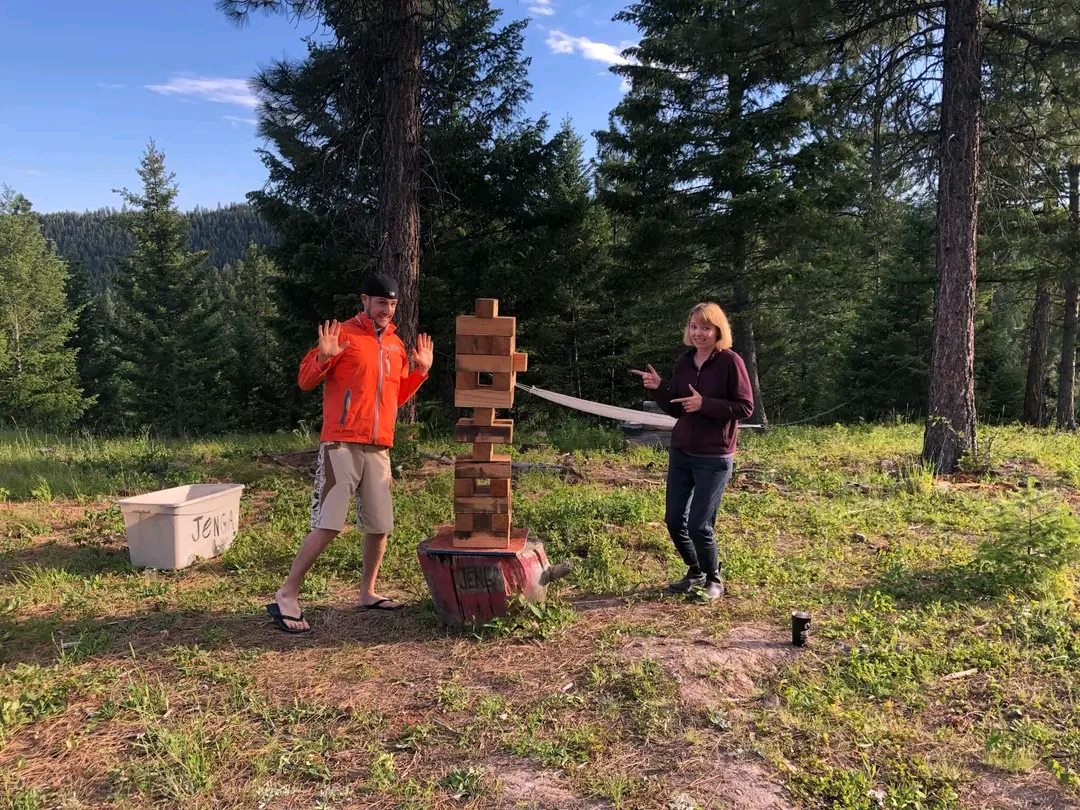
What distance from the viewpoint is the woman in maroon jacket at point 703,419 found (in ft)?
11.6

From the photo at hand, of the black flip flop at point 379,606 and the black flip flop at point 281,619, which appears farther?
the black flip flop at point 379,606

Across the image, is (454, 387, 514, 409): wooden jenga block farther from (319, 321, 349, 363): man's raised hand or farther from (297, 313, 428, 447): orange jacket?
(319, 321, 349, 363): man's raised hand

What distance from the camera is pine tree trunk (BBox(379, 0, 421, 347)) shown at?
24.2ft

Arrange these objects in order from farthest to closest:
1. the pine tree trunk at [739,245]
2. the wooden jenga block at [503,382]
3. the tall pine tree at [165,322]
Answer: the tall pine tree at [165,322], the pine tree trunk at [739,245], the wooden jenga block at [503,382]

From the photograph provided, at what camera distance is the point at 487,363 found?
3.48 m

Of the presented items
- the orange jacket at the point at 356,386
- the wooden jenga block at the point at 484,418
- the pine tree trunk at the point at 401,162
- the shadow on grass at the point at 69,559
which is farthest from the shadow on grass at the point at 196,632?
the pine tree trunk at the point at 401,162

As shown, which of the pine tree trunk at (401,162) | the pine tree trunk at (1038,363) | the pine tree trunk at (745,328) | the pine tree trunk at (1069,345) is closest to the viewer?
the pine tree trunk at (401,162)

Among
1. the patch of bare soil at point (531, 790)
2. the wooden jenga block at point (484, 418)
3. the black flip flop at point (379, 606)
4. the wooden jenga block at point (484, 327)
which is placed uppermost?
the wooden jenga block at point (484, 327)

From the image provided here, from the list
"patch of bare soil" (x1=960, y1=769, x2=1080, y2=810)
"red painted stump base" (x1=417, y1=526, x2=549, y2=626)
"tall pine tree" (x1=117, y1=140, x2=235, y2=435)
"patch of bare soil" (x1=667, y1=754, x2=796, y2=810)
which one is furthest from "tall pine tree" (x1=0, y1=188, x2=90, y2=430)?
"patch of bare soil" (x1=960, y1=769, x2=1080, y2=810)

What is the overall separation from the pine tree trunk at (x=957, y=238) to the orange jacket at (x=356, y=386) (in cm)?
613

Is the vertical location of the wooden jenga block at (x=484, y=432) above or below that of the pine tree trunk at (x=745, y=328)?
below

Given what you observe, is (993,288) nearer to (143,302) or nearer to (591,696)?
(591,696)

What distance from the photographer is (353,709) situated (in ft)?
8.90

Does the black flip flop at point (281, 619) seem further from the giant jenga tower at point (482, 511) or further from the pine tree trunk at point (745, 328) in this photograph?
the pine tree trunk at point (745, 328)
